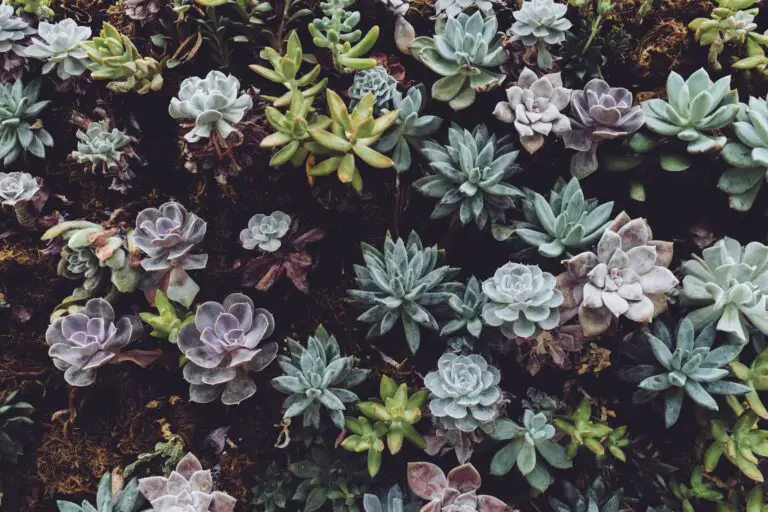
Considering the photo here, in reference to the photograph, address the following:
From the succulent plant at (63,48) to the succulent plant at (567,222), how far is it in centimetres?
148

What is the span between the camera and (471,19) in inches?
70.4

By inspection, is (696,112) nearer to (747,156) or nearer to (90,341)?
(747,156)

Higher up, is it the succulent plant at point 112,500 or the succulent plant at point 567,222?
the succulent plant at point 567,222

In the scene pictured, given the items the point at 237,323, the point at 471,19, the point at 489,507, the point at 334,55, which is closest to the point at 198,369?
the point at 237,323

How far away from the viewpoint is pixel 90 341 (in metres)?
1.72

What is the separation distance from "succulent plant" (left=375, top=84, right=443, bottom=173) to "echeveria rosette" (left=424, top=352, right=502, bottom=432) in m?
0.61

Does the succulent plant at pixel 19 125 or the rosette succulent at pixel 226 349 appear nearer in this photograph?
the rosette succulent at pixel 226 349

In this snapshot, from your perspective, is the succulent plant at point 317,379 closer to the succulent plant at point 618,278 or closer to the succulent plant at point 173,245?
the succulent plant at point 173,245

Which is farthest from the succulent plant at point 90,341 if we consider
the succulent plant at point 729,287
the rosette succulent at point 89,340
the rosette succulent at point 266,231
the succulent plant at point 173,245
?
the succulent plant at point 729,287

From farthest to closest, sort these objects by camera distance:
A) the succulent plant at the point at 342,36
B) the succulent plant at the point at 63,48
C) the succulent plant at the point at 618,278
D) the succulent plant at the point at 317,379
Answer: the succulent plant at the point at 63,48
the succulent plant at the point at 342,36
the succulent plant at the point at 317,379
the succulent plant at the point at 618,278

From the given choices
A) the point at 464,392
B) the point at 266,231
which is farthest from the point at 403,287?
the point at 266,231

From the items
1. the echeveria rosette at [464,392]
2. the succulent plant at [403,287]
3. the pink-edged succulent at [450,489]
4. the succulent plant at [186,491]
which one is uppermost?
the succulent plant at [403,287]

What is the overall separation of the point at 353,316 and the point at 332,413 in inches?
13.2

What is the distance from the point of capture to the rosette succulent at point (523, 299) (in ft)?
5.09
